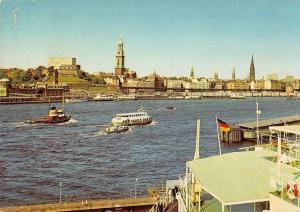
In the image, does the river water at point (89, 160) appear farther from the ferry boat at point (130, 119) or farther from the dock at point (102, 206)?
the dock at point (102, 206)

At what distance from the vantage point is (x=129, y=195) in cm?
2680

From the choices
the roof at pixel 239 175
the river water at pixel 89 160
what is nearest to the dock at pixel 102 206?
the river water at pixel 89 160

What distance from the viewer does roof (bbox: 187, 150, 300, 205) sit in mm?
10016

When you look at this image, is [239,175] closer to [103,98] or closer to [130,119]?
[130,119]

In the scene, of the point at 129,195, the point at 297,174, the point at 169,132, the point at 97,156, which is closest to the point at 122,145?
the point at 97,156

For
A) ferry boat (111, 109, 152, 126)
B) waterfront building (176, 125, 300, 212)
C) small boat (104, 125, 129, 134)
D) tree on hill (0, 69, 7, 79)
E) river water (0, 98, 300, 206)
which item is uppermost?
tree on hill (0, 69, 7, 79)

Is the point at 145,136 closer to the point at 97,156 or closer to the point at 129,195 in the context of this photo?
the point at 97,156

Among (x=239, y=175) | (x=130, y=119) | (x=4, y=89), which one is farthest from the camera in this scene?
(x=4, y=89)

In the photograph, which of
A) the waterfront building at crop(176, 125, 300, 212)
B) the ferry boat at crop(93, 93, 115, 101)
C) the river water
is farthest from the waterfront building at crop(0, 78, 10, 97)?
the waterfront building at crop(176, 125, 300, 212)

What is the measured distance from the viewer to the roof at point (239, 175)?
1002cm

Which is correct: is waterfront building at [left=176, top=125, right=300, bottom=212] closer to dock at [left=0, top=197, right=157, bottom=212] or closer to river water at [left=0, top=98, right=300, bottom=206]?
dock at [left=0, top=197, right=157, bottom=212]

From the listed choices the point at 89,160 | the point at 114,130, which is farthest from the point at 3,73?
the point at 89,160

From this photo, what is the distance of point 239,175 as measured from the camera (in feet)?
38.0

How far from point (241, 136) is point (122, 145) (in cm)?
1429
